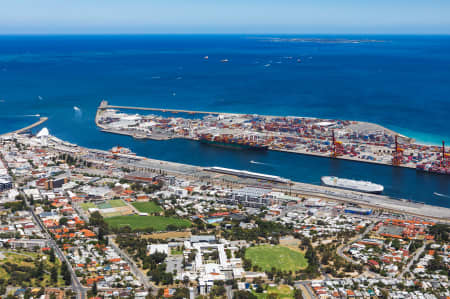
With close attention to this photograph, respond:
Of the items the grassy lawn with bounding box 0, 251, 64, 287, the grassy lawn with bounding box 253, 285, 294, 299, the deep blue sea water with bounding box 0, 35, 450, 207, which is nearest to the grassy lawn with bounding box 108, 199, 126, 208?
the grassy lawn with bounding box 0, 251, 64, 287

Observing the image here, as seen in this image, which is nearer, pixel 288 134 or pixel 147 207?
pixel 147 207

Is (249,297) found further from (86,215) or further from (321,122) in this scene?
(321,122)

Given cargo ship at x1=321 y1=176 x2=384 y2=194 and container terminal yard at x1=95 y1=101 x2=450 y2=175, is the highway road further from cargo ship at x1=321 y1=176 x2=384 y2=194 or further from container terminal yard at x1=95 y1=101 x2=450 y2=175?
container terminal yard at x1=95 y1=101 x2=450 y2=175

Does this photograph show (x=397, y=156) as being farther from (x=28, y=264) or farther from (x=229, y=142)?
(x=28, y=264)

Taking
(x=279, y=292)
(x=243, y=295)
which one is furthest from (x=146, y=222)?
(x=279, y=292)

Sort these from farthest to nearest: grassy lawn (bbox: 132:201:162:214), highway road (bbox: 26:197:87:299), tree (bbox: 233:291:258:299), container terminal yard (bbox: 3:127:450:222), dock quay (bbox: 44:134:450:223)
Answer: container terminal yard (bbox: 3:127:450:222), dock quay (bbox: 44:134:450:223), grassy lawn (bbox: 132:201:162:214), highway road (bbox: 26:197:87:299), tree (bbox: 233:291:258:299)

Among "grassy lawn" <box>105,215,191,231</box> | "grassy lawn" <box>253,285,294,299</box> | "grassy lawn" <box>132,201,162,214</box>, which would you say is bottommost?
"grassy lawn" <box>253,285,294,299</box>

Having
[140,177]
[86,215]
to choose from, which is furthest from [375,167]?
[86,215]
